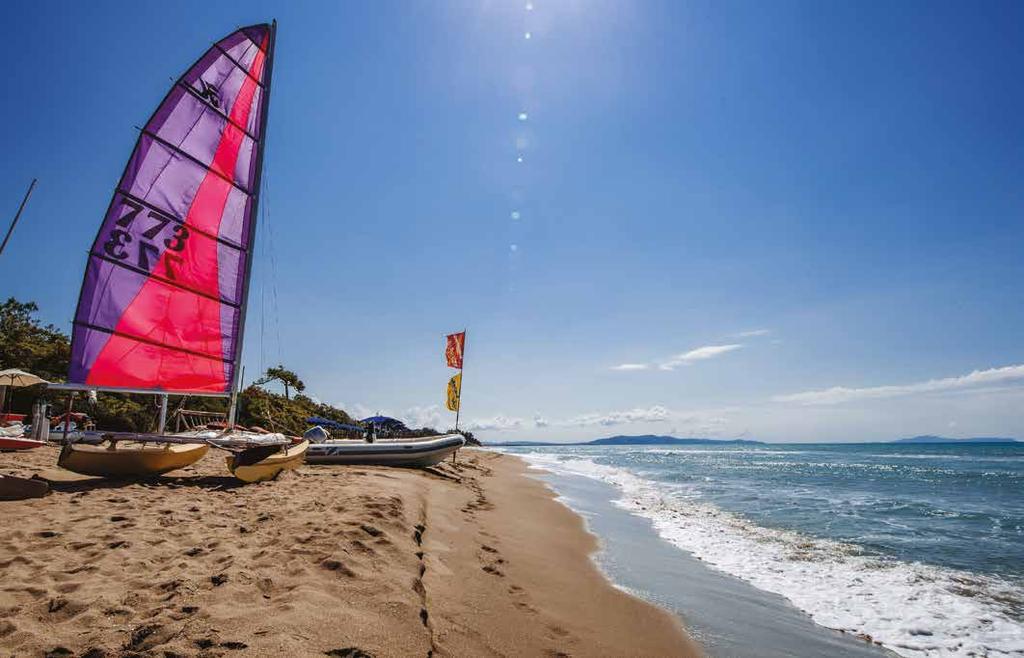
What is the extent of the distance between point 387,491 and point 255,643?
19.0 feet

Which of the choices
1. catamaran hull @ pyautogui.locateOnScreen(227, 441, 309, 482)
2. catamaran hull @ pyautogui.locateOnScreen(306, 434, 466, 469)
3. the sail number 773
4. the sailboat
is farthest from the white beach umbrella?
catamaran hull @ pyautogui.locateOnScreen(227, 441, 309, 482)

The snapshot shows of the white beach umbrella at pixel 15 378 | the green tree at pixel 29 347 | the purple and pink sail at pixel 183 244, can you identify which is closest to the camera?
the purple and pink sail at pixel 183 244

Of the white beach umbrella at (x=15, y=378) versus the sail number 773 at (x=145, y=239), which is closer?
the sail number 773 at (x=145, y=239)

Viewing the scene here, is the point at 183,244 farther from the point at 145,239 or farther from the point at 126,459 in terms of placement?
the point at 126,459

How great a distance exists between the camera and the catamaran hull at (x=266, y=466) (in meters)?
9.02

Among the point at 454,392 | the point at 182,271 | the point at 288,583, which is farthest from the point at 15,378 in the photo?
the point at 288,583

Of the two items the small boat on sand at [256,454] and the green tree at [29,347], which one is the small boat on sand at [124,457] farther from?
the green tree at [29,347]

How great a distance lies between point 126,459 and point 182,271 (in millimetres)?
4252

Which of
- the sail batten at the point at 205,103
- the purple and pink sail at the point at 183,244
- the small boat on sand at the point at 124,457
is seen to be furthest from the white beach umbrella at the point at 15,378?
the sail batten at the point at 205,103

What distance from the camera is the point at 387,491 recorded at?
8641mm

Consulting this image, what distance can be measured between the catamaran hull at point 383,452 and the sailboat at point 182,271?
9.99 feet

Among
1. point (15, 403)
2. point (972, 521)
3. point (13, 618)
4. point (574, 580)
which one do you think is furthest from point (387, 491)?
point (15, 403)

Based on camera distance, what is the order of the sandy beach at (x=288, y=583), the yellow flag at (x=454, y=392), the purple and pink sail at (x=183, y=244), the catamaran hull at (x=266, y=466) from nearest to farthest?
the sandy beach at (x=288, y=583) → the catamaran hull at (x=266, y=466) → the purple and pink sail at (x=183, y=244) → the yellow flag at (x=454, y=392)

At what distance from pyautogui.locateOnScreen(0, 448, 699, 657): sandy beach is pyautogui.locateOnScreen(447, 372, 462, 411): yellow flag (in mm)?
10256
